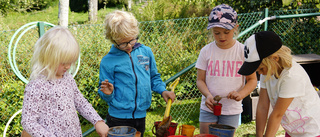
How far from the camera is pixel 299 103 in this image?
1954 millimetres

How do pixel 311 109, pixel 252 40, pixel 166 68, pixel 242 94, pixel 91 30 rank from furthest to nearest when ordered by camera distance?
1. pixel 166 68
2. pixel 91 30
3. pixel 242 94
4. pixel 311 109
5. pixel 252 40

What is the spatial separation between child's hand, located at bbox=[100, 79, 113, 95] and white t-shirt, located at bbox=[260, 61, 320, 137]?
3.41 ft

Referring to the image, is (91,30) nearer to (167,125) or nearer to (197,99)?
(197,99)

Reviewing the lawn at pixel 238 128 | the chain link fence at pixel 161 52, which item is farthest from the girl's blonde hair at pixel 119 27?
the lawn at pixel 238 128

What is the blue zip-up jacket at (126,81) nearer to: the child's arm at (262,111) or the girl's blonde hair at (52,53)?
the girl's blonde hair at (52,53)

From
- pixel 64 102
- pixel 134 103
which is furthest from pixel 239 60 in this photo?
pixel 64 102

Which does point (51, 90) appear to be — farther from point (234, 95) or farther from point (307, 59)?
point (307, 59)

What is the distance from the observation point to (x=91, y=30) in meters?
4.39

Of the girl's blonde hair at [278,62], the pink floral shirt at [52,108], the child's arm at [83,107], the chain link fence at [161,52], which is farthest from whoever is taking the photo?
the chain link fence at [161,52]

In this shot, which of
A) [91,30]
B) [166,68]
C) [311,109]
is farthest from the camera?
[166,68]

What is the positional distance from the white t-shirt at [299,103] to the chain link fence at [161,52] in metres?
2.29

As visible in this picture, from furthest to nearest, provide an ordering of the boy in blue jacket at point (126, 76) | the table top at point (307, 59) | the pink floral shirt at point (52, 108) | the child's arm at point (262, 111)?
the table top at point (307, 59) < the boy in blue jacket at point (126, 76) < the child's arm at point (262, 111) < the pink floral shirt at point (52, 108)

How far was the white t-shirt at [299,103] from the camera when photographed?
188 centimetres

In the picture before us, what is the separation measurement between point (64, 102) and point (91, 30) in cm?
273
